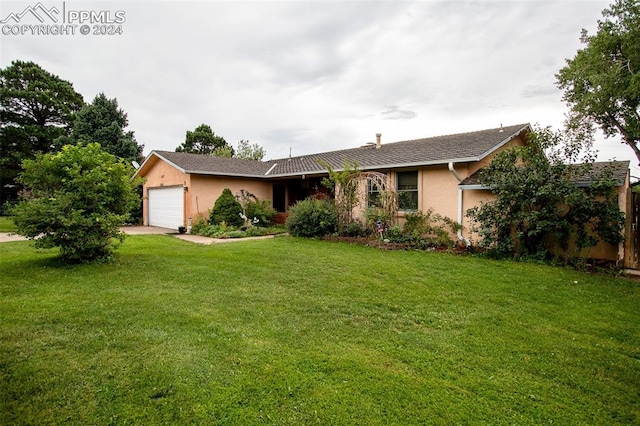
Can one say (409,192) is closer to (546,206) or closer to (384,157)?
(384,157)

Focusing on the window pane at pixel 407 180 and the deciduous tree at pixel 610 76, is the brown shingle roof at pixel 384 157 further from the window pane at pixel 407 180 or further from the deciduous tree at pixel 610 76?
the deciduous tree at pixel 610 76

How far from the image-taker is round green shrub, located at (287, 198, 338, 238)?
12.2 meters

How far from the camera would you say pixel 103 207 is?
7.32 m

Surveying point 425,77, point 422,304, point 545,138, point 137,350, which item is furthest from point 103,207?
point 425,77

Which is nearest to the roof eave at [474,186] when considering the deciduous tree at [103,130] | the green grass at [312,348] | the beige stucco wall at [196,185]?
the green grass at [312,348]

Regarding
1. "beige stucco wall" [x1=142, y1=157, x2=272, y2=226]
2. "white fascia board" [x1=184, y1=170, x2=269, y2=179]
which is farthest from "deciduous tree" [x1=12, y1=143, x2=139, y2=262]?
"beige stucco wall" [x1=142, y1=157, x2=272, y2=226]

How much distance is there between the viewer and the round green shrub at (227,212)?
47.6 ft

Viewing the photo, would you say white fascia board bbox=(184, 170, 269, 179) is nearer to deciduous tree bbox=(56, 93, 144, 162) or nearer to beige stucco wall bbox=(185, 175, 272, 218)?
beige stucco wall bbox=(185, 175, 272, 218)

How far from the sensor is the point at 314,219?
12.3 metres

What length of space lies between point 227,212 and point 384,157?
7155 millimetres

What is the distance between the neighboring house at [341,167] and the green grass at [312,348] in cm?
487

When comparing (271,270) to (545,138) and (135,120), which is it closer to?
(545,138)

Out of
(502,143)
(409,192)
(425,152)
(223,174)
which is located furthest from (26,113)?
(502,143)

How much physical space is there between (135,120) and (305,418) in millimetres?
28128
